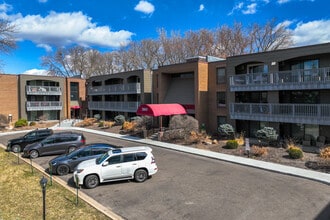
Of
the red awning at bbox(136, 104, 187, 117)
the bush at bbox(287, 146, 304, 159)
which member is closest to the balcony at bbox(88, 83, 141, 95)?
the red awning at bbox(136, 104, 187, 117)

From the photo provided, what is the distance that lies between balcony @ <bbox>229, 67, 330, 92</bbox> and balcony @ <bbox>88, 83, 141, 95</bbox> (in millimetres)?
15838

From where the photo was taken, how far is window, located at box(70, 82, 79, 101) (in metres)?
49.9

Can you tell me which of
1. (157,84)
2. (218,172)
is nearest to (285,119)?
(218,172)

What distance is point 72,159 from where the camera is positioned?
1545 centimetres

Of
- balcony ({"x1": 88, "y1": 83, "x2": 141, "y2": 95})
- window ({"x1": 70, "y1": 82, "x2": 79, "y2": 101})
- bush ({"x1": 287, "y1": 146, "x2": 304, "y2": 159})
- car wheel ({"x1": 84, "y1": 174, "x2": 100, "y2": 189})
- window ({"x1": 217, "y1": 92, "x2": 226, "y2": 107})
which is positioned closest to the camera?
car wheel ({"x1": 84, "y1": 174, "x2": 100, "y2": 189})

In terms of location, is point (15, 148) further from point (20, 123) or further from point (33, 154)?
point (20, 123)

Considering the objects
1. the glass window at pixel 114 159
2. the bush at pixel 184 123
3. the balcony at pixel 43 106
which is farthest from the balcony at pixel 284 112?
the balcony at pixel 43 106

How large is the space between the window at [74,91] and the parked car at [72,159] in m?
36.7

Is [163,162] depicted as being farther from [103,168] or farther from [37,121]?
[37,121]

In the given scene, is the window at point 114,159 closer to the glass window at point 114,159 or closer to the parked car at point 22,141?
the glass window at point 114,159

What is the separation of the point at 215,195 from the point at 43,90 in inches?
1623

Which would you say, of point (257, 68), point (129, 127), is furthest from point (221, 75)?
point (129, 127)

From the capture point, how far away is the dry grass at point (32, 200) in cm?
960

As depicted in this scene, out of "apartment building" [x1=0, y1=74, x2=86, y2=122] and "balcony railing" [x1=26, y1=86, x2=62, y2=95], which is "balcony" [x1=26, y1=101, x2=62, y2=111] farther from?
"balcony railing" [x1=26, y1=86, x2=62, y2=95]
